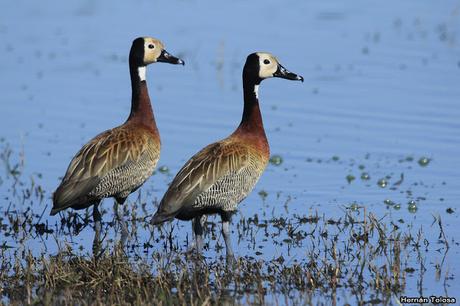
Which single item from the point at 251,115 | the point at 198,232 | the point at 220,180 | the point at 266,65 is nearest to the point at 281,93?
the point at 266,65

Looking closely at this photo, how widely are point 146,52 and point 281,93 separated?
5445 millimetres

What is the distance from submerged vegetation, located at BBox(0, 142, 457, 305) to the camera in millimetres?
9000

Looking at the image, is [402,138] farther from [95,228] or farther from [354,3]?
[354,3]

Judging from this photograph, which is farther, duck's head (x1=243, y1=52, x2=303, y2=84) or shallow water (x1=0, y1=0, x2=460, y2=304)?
shallow water (x1=0, y1=0, x2=460, y2=304)

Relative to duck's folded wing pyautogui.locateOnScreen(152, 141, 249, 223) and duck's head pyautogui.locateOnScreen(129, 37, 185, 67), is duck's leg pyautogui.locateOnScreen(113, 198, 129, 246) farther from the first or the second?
duck's head pyautogui.locateOnScreen(129, 37, 185, 67)

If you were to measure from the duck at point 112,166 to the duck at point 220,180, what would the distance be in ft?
2.01

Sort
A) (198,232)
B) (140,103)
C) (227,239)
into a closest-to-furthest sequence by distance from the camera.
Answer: (227,239)
(198,232)
(140,103)

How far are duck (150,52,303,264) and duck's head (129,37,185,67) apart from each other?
4.24ft

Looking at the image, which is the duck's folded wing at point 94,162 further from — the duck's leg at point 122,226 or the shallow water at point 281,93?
the shallow water at point 281,93

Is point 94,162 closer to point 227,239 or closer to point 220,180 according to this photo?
point 220,180

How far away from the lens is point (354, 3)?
76.5ft

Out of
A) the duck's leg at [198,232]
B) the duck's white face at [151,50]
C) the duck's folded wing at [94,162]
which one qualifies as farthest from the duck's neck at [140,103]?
the duck's leg at [198,232]

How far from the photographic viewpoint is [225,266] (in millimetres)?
9734

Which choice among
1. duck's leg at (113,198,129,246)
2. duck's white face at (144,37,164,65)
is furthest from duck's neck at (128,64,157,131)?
duck's leg at (113,198,129,246)
